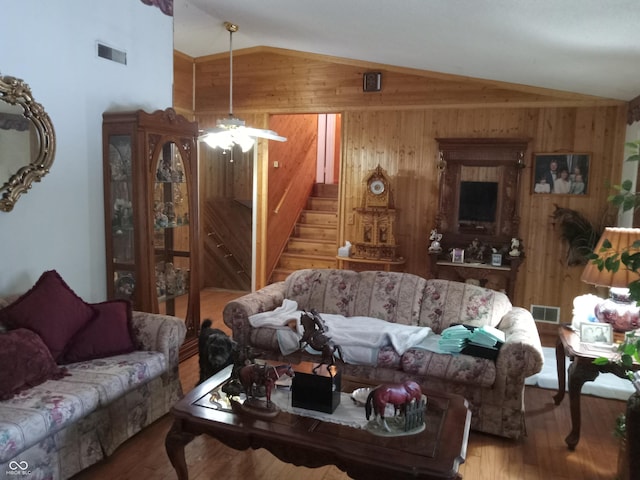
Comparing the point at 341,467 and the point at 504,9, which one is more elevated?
the point at 504,9

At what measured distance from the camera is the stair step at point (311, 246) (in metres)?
6.80

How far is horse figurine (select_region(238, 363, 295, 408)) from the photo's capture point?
87.7 inches

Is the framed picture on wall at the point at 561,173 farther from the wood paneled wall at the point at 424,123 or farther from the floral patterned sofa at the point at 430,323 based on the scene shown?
the floral patterned sofa at the point at 430,323

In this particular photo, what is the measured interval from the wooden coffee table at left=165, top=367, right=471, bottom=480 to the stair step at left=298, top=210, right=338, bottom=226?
5.11 meters

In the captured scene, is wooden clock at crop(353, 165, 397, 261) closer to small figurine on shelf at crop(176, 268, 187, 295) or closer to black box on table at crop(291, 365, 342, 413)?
small figurine on shelf at crop(176, 268, 187, 295)

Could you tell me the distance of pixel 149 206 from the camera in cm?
355

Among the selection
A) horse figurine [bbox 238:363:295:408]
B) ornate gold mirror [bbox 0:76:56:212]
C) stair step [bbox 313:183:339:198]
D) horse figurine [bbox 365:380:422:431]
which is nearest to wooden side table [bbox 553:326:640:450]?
horse figurine [bbox 365:380:422:431]

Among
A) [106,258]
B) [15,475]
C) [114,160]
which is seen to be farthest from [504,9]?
[15,475]

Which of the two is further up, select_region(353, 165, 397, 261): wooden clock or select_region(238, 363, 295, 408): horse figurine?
select_region(353, 165, 397, 261): wooden clock

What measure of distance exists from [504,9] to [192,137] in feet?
8.24

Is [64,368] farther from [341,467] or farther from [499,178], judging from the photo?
[499,178]

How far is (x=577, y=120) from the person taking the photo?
16.4ft

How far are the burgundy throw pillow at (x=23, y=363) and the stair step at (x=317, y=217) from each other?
16.5ft

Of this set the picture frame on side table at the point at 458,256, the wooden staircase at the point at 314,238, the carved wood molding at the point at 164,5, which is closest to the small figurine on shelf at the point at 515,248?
the picture frame on side table at the point at 458,256
